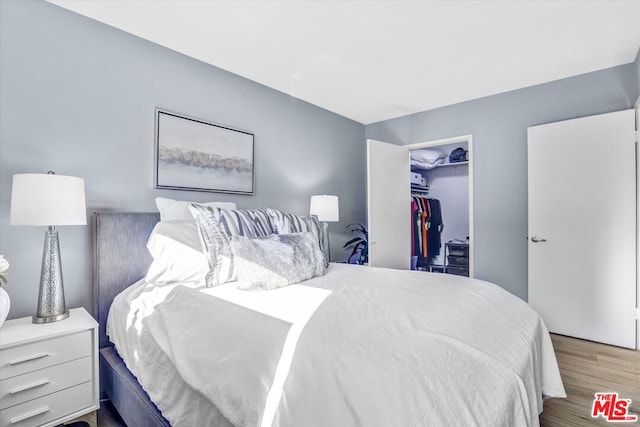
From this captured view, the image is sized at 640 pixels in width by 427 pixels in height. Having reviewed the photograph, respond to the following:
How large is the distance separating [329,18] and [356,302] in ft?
5.93

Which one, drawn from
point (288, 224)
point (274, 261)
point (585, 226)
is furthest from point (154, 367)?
point (585, 226)

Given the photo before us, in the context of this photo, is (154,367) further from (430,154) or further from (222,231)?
(430,154)

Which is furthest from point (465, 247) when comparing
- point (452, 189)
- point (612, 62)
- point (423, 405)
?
point (423, 405)

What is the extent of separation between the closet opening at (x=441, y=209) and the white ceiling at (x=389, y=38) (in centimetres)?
176

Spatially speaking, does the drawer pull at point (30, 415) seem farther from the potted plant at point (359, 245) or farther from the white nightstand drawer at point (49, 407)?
the potted plant at point (359, 245)

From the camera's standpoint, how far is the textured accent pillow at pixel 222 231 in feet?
5.76

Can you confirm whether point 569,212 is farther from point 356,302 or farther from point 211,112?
point 211,112

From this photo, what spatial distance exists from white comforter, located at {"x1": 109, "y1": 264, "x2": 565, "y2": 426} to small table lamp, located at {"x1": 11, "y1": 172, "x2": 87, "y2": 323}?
0.41 m

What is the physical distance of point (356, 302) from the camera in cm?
133

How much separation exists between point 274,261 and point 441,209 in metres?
4.09

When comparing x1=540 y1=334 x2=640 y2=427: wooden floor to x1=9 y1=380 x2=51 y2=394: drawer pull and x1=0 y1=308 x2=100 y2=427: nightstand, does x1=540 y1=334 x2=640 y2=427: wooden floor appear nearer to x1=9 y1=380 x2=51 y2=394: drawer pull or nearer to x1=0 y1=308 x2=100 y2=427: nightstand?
x1=0 y1=308 x2=100 y2=427: nightstand

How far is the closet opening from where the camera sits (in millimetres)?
4566

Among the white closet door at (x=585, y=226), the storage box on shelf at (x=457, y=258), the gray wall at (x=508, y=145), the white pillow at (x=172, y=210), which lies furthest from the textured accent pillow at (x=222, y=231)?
the storage box on shelf at (x=457, y=258)

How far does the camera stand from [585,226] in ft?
9.34
